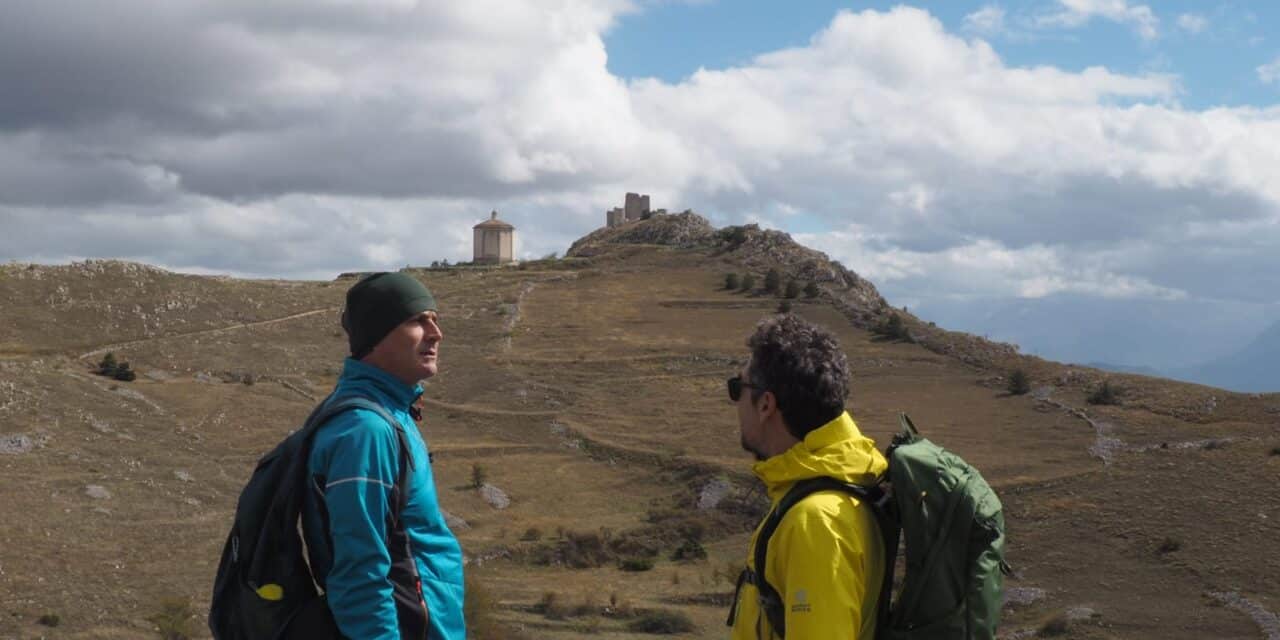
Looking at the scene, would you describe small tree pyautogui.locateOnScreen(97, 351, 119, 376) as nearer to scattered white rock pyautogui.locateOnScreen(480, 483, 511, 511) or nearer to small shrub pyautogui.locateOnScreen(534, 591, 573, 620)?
scattered white rock pyautogui.locateOnScreen(480, 483, 511, 511)

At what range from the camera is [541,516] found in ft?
96.8

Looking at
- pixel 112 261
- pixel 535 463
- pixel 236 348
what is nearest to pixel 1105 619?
pixel 535 463

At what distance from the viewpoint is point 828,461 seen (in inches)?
137

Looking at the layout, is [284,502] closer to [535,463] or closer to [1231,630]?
[1231,630]

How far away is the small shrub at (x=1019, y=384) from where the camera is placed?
39500 millimetres

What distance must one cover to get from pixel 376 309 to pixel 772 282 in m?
52.0

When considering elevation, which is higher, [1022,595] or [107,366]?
[107,366]

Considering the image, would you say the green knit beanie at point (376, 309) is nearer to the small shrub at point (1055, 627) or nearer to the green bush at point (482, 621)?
the green bush at point (482, 621)

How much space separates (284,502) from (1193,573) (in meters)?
22.6

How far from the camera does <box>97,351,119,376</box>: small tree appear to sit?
37997mm

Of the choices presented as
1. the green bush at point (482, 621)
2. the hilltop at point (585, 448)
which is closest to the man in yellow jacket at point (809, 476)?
the green bush at point (482, 621)

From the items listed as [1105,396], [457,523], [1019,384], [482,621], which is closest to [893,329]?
[1019,384]

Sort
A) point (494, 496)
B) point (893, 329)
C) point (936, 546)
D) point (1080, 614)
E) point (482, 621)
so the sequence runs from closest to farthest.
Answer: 1. point (936, 546)
2. point (482, 621)
3. point (1080, 614)
4. point (494, 496)
5. point (893, 329)

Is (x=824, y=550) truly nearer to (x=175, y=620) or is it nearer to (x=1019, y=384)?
(x=175, y=620)
